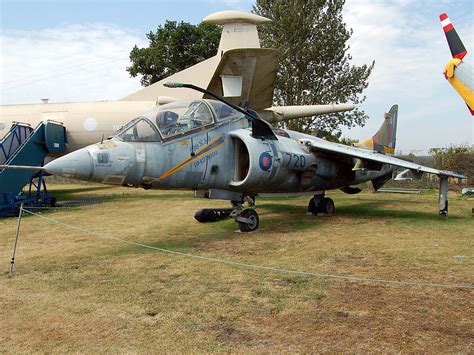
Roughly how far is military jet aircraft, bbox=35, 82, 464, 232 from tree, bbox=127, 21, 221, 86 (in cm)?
2834

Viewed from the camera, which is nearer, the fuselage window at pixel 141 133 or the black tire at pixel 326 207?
the fuselage window at pixel 141 133

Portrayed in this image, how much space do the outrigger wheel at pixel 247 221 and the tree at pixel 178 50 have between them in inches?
1166

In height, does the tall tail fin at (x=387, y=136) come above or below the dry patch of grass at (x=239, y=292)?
above

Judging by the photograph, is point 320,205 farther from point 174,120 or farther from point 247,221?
point 174,120

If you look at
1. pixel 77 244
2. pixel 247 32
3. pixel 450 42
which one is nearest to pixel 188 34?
pixel 247 32

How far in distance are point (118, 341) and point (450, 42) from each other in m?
14.3

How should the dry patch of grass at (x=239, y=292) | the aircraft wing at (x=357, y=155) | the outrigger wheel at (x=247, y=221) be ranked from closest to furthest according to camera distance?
the dry patch of grass at (x=239, y=292)
the outrigger wheel at (x=247, y=221)
the aircraft wing at (x=357, y=155)

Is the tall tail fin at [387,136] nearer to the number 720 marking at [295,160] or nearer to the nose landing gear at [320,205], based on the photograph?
the nose landing gear at [320,205]

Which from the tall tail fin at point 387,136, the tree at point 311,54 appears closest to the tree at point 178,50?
the tree at point 311,54

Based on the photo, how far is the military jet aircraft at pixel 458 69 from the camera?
519 inches

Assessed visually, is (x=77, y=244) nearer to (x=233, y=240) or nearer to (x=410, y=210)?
(x=233, y=240)

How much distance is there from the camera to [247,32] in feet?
54.2

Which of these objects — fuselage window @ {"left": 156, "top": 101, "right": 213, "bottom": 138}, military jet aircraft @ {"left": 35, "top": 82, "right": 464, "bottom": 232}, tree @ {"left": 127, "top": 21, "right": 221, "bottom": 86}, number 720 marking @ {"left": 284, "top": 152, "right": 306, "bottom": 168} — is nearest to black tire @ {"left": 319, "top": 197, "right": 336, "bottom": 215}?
military jet aircraft @ {"left": 35, "top": 82, "right": 464, "bottom": 232}

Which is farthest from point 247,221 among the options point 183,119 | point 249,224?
point 183,119
